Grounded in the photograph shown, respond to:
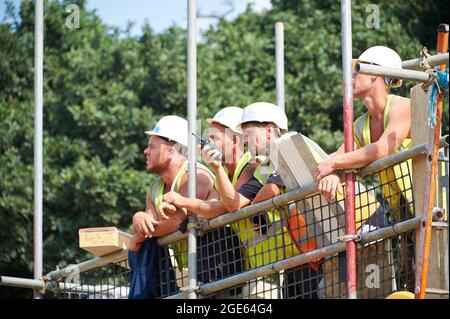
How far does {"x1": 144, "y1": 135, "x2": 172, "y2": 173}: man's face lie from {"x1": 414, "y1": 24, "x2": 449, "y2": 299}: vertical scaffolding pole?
2.99 m

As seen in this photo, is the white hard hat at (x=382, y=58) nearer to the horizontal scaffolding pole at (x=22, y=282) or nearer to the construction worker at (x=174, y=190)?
the construction worker at (x=174, y=190)

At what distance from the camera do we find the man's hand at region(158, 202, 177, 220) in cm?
1138

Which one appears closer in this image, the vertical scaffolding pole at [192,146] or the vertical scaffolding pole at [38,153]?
the vertical scaffolding pole at [192,146]

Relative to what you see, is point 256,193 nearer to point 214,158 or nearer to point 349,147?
point 214,158

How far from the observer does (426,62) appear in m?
9.60

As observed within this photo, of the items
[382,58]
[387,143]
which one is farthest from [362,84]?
[387,143]

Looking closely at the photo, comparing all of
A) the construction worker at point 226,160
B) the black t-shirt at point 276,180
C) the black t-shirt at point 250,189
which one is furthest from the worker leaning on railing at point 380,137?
the construction worker at point 226,160

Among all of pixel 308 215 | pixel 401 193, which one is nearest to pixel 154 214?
pixel 308 215

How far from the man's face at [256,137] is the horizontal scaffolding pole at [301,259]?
98cm

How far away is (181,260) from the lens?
38.5 ft

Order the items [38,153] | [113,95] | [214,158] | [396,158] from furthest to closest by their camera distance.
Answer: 1. [113,95]
2. [38,153]
3. [214,158]
4. [396,158]

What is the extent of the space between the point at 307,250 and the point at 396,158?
1.07 metres

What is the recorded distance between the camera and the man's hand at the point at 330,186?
10203 mm
